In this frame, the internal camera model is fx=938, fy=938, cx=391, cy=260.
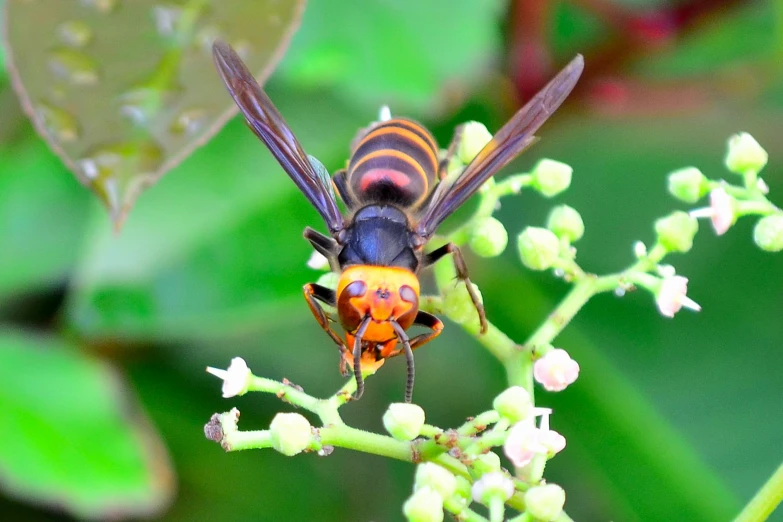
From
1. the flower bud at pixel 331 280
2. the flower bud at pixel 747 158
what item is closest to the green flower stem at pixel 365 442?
the flower bud at pixel 331 280

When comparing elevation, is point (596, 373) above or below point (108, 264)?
above

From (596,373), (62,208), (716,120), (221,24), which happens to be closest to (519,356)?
(221,24)

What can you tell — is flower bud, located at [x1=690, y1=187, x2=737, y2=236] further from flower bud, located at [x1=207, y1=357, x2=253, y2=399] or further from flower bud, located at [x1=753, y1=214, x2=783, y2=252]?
flower bud, located at [x1=207, y1=357, x2=253, y2=399]

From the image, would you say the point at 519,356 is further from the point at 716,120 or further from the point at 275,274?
the point at 716,120

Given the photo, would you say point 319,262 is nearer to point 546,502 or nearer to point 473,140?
point 473,140

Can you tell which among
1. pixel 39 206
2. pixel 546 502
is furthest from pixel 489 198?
pixel 39 206

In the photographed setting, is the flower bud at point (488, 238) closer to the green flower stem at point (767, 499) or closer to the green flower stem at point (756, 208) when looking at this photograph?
the green flower stem at point (756, 208)
